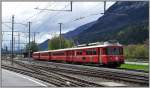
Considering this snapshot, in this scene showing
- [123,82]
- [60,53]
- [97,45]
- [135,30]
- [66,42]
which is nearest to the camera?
[123,82]

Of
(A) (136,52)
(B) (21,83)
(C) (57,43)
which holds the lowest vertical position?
(B) (21,83)

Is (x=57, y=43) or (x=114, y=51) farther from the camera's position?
(x=57, y=43)

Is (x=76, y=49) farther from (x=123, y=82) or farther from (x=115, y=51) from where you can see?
(x=123, y=82)

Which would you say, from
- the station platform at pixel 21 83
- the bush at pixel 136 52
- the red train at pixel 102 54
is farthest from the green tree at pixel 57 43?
the station platform at pixel 21 83

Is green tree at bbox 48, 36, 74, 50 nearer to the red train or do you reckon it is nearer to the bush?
the bush

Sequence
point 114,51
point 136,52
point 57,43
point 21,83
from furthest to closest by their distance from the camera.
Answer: point 57,43, point 136,52, point 114,51, point 21,83

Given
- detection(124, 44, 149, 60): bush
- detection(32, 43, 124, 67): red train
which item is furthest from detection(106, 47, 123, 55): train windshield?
detection(124, 44, 149, 60): bush

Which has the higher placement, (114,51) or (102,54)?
(114,51)

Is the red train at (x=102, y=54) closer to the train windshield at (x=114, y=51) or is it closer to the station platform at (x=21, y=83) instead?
the train windshield at (x=114, y=51)

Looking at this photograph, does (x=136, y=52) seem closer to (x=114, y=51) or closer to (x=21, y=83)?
(x=114, y=51)

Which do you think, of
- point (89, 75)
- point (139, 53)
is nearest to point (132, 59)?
point (139, 53)

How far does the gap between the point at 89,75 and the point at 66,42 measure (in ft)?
175

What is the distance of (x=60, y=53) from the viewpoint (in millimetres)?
51000

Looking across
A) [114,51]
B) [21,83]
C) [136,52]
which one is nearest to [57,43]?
[136,52]
